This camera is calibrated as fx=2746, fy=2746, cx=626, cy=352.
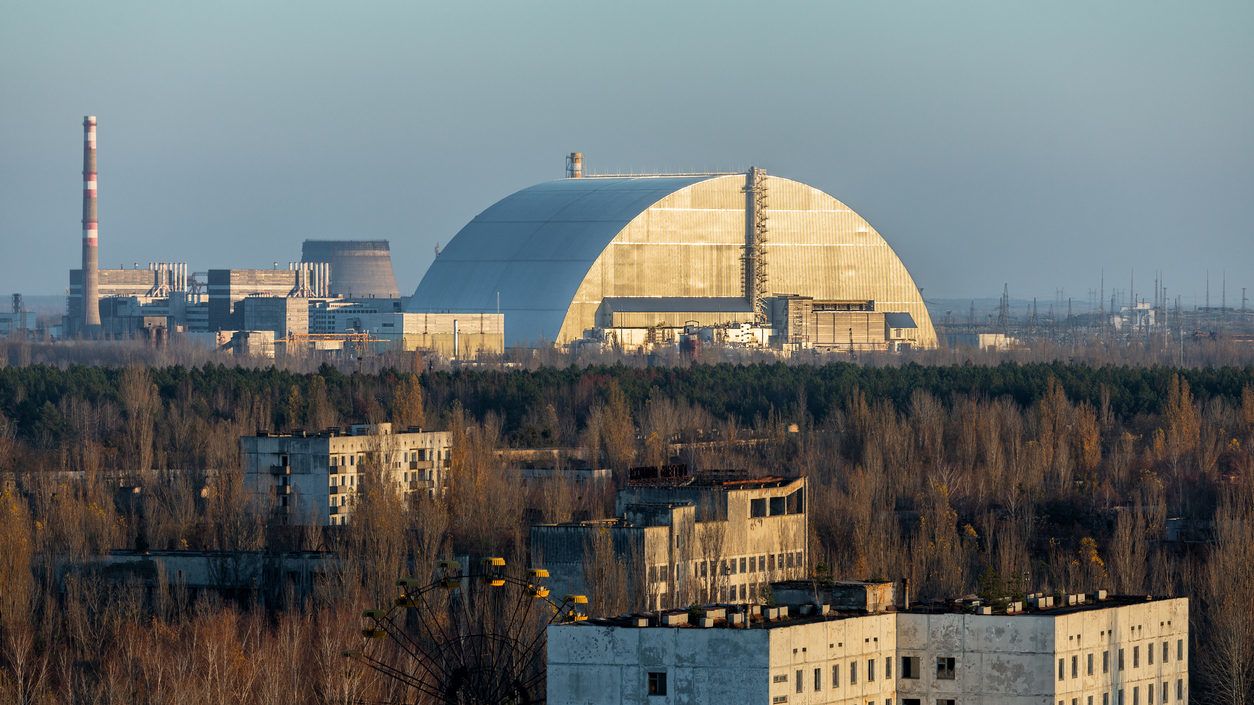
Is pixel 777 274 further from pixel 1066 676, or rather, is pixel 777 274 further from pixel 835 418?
pixel 1066 676

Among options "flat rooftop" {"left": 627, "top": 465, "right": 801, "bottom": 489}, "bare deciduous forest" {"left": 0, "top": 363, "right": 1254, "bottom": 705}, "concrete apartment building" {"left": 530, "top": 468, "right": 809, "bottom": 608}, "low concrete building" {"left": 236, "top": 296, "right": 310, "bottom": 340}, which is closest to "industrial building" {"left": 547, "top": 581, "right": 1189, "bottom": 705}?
"bare deciduous forest" {"left": 0, "top": 363, "right": 1254, "bottom": 705}

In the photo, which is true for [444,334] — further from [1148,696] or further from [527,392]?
[1148,696]

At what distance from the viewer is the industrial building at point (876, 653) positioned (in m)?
21.6

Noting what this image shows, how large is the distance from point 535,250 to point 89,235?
27100mm

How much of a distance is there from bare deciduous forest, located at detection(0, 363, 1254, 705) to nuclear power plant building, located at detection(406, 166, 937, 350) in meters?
12.1

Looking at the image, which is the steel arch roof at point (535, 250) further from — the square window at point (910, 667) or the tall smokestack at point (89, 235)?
the square window at point (910, 667)

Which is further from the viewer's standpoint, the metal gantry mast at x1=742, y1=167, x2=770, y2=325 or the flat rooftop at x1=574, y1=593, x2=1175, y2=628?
the metal gantry mast at x1=742, y1=167, x2=770, y2=325

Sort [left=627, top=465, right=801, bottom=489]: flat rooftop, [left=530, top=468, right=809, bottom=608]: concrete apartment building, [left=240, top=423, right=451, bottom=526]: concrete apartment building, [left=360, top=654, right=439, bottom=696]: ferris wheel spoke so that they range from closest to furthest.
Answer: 1. [left=360, top=654, right=439, bottom=696]: ferris wheel spoke
2. [left=530, top=468, right=809, bottom=608]: concrete apartment building
3. [left=627, top=465, right=801, bottom=489]: flat rooftop
4. [left=240, top=423, right=451, bottom=526]: concrete apartment building

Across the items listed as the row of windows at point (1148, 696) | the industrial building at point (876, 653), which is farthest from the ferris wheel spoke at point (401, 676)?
the row of windows at point (1148, 696)

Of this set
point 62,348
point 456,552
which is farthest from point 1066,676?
point 62,348

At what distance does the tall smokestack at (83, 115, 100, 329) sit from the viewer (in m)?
99.3

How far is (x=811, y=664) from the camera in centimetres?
2203

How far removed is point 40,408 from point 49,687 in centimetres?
2918

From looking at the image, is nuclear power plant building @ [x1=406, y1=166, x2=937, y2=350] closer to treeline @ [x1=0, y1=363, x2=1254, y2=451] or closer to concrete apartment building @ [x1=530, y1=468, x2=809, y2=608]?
treeline @ [x1=0, y1=363, x2=1254, y2=451]
